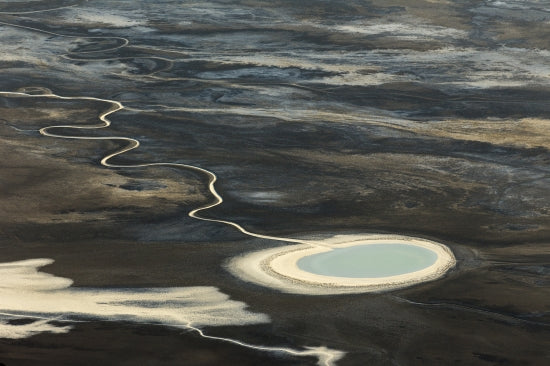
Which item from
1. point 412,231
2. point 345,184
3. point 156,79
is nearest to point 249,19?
point 156,79

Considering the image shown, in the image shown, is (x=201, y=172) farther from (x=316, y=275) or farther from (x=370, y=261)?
(x=316, y=275)

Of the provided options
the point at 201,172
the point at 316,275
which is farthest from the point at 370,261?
the point at 201,172

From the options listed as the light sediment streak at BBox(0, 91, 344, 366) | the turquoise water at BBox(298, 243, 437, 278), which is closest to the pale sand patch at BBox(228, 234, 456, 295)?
the turquoise water at BBox(298, 243, 437, 278)

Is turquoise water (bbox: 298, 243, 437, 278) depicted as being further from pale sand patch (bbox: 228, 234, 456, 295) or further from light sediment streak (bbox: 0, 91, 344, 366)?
light sediment streak (bbox: 0, 91, 344, 366)

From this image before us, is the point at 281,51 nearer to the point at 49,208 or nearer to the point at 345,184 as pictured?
the point at 345,184

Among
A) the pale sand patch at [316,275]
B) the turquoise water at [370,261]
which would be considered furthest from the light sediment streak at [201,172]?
the turquoise water at [370,261]

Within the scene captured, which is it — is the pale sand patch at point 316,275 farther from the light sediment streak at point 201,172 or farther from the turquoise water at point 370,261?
the light sediment streak at point 201,172
